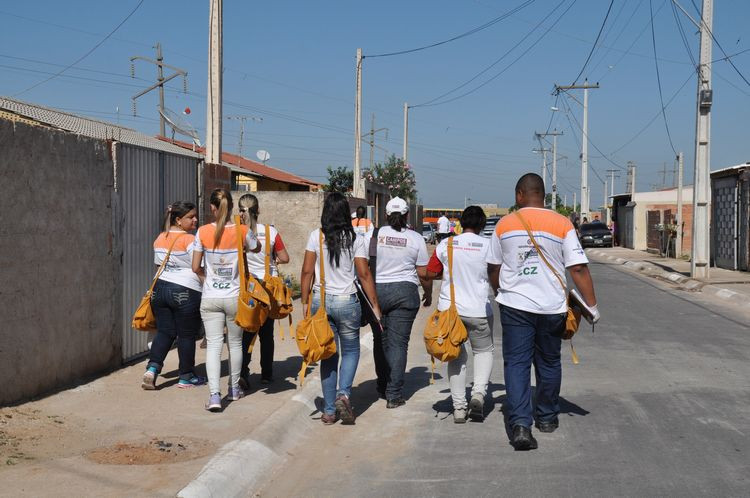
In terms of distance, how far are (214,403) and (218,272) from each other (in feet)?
3.56

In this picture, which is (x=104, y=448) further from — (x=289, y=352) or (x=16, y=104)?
(x=16, y=104)

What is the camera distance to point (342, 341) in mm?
6859

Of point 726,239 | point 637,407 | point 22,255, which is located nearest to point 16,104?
point 22,255

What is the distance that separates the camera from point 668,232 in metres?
37.3

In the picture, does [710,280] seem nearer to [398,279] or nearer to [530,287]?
[398,279]

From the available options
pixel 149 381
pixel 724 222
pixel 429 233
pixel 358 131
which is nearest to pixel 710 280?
pixel 724 222

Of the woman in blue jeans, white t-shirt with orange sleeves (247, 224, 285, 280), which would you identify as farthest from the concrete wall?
the woman in blue jeans

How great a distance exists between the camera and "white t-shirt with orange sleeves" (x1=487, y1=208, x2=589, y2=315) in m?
6.11

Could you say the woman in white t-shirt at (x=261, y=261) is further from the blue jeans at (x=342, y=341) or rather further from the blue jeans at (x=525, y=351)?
the blue jeans at (x=525, y=351)

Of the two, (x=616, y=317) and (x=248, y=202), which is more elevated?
(x=248, y=202)

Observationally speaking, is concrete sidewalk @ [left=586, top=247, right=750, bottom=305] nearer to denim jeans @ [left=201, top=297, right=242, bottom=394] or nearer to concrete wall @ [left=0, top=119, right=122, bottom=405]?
Answer: denim jeans @ [left=201, top=297, right=242, bottom=394]

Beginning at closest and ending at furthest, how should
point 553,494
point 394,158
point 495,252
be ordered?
point 553,494
point 495,252
point 394,158

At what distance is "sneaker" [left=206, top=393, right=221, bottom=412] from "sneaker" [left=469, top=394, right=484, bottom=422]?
2.08m

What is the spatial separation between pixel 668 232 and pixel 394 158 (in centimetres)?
1870
